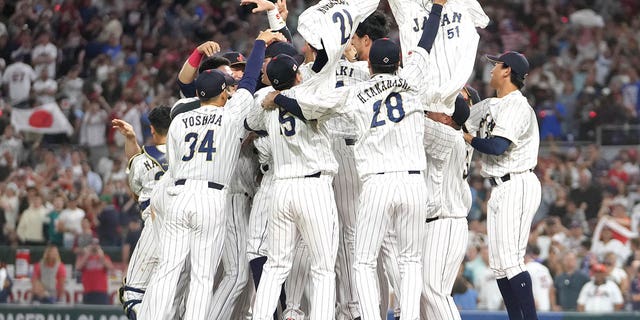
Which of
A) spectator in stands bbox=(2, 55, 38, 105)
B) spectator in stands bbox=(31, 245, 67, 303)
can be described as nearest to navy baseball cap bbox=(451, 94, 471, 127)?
spectator in stands bbox=(31, 245, 67, 303)

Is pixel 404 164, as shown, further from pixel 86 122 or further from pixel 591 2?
pixel 591 2

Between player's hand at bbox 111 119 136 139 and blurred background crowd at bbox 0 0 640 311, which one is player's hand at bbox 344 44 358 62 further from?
blurred background crowd at bbox 0 0 640 311

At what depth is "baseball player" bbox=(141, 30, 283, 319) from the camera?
30.0ft

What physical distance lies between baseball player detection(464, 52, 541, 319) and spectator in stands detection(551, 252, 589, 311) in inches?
204

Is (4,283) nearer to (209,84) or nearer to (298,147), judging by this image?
(209,84)

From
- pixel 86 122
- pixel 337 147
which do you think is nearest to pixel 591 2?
pixel 86 122

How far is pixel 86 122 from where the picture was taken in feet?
64.5

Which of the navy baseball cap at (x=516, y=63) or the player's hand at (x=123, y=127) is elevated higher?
the navy baseball cap at (x=516, y=63)

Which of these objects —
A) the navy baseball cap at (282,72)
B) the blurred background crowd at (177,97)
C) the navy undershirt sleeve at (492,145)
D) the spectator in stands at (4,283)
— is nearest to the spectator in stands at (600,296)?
the blurred background crowd at (177,97)

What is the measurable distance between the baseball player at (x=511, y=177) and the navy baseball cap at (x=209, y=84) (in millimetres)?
1892

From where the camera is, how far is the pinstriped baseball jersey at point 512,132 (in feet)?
30.5

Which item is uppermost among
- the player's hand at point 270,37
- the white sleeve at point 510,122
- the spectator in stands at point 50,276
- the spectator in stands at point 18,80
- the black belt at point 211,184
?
the spectator in stands at point 18,80

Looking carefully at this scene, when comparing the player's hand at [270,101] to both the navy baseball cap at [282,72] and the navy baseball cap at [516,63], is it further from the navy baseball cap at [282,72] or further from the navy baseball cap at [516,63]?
the navy baseball cap at [516,63]

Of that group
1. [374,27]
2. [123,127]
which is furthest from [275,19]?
[123,127]
